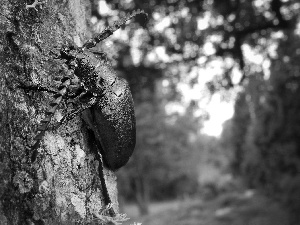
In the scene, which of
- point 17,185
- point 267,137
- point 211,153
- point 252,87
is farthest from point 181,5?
point 211,153

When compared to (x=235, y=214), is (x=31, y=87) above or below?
below

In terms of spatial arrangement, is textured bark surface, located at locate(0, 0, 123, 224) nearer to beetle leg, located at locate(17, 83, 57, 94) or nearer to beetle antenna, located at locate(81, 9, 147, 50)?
beetle leg, located at locate(17, 83, 57, 94)

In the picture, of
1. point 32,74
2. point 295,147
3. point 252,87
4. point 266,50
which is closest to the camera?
point 32,74

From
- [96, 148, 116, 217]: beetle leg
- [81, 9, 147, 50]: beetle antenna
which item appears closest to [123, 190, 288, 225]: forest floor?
[96, 148, 116, 217]: beetle leg

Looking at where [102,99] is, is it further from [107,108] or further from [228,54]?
[228,54]

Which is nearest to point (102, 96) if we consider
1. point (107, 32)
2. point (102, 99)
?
point (102, 99)

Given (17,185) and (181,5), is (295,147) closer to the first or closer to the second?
(181,5)

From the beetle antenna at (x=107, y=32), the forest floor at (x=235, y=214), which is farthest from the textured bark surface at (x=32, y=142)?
the forest floor at (x=235, y=214)
